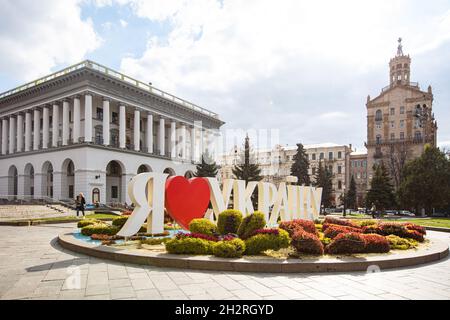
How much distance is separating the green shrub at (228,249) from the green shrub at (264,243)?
50cm

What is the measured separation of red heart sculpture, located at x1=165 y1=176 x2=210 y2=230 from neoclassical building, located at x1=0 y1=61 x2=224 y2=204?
1113 inches

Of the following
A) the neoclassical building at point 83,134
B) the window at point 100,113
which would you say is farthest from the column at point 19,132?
the window at point 100,113

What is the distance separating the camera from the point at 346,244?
9156 mm

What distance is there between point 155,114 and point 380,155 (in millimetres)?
48044

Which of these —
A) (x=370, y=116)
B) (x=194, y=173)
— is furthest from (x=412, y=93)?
(x=194, y=173)

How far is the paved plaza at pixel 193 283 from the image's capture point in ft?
19.3

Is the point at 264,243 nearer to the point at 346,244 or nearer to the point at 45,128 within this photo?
the point at 346,244

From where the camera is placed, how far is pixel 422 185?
135ft

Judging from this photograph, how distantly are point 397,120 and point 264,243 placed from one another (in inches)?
2747

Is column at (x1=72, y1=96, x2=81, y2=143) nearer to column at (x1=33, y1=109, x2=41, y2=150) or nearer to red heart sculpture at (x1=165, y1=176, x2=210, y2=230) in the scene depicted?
column at (x1=33, y1=109, x2=41, y2=150)

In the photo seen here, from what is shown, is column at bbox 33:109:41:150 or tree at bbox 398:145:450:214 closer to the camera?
tree at bbox 398:145:450:214

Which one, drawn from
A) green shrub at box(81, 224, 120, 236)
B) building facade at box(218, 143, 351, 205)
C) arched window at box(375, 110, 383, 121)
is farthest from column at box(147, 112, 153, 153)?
arched window at box(375, 110, 383, 121)

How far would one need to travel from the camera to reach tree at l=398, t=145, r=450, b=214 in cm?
4062

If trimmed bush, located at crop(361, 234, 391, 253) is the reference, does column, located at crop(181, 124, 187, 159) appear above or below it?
above
